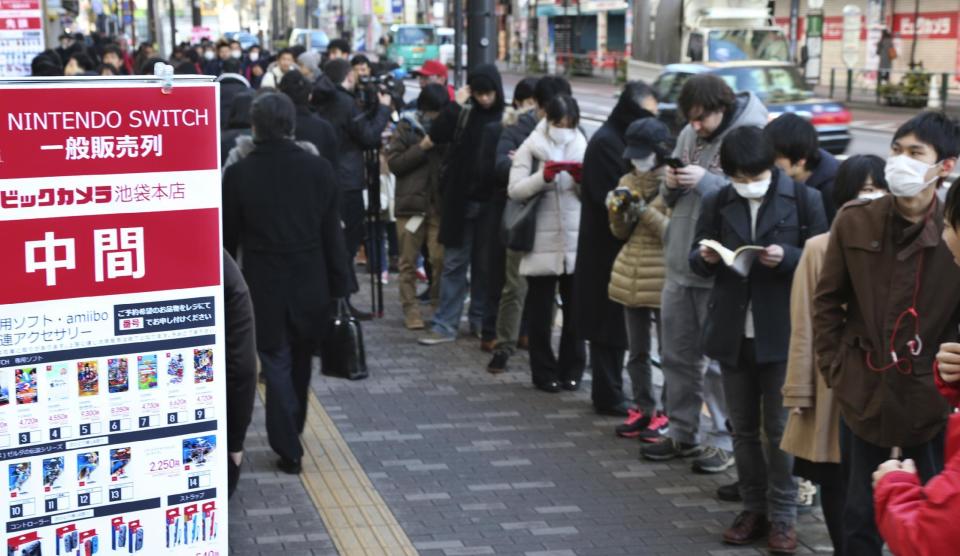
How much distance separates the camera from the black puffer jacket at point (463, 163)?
9.67 metres

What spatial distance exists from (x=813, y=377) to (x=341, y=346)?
3.44 metres

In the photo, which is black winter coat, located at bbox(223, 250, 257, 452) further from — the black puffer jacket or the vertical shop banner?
the vertical shop banner

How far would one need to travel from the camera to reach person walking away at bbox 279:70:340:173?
9516mm

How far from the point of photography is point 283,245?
680cm

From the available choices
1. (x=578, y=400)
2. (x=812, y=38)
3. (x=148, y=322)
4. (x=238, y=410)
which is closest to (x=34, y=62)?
(x=578, y=400)

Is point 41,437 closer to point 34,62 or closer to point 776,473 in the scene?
point 776,473

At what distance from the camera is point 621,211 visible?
7.19m

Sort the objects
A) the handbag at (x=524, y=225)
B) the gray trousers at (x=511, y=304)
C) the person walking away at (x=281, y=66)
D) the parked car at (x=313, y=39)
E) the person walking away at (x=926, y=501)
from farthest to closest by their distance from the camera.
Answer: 1. the parked car at (x=313, y=39)
2. the person walking away at (x=281, y=66)
3. the gray trousers at (x=511, y=304)
4. the handbag at (x=524, y=225)
5. the person walking away at (x=926, y=501)

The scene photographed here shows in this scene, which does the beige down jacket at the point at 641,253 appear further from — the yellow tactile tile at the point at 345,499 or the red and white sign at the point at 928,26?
the red and white sign at the point at 928,26

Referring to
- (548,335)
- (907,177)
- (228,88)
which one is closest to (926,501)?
(907,177)

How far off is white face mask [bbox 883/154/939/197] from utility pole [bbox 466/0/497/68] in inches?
299

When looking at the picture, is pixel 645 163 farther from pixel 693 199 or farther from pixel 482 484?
pixel 482 484

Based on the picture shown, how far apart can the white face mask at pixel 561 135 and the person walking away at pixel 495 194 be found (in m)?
0.64

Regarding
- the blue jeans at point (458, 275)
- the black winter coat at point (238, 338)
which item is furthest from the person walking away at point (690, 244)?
the blue jeans at point (458, 275)
